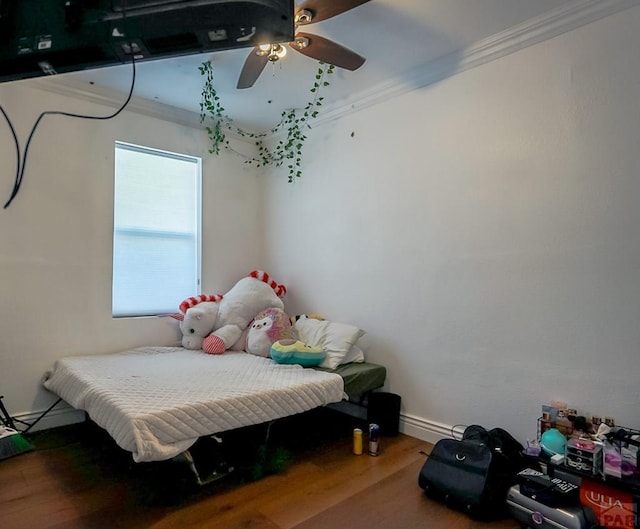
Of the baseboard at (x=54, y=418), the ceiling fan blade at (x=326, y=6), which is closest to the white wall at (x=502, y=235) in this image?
the ceiling fan blade at (x=326, y=6)

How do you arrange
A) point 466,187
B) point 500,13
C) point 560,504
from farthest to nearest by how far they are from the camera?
point 466,187, point 500,13, point 560,504

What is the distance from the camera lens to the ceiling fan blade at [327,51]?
7.09ft

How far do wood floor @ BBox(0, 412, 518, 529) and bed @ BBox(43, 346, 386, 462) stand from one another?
30 cm

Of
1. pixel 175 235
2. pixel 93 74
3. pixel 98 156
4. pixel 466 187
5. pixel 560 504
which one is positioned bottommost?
pixel 560 504

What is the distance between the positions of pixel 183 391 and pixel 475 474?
1.50 m

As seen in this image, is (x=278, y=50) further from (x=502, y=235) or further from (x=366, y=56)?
(x=502, y=235)

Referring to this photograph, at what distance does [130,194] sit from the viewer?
332cm

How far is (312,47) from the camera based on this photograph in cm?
222

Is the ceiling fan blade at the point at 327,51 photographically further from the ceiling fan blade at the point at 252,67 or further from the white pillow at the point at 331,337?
the white pillow at the point at 331,337

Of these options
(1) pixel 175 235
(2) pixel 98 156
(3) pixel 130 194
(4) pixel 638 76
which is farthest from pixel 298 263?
(4) pixel 638 76

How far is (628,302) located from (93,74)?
11.7 feet

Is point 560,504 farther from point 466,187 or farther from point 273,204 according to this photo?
point 273,204

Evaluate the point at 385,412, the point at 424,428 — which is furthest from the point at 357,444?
the point at 424,428

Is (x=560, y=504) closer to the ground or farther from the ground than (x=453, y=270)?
closer to the ground
